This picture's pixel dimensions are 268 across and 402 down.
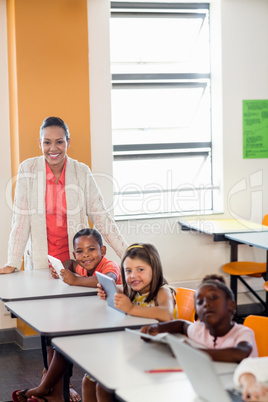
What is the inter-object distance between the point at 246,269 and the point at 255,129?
1.29m

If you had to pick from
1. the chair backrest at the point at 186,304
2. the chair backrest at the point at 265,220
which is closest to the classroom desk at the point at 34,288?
the chair backrest at the point at 186,304

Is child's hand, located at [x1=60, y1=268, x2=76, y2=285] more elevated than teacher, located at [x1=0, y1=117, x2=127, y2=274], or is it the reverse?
teacher, located at [x1=0, y1=117, x2=127, y2=274]

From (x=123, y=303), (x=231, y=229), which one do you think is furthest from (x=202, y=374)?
(x=231, y=229)

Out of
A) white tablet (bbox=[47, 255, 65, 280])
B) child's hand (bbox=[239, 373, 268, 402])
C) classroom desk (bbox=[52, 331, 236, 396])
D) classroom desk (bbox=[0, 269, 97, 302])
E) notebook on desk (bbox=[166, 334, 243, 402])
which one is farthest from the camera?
white tablet (bbox=[47, 255, 65, 280])

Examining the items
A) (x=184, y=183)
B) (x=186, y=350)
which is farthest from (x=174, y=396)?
(x=184, y=183)

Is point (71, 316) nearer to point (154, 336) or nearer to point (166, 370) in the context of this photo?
point (154, 336)

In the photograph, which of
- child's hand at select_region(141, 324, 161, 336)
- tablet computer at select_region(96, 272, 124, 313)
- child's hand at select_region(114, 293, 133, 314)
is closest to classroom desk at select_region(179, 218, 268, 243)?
tablet computer at select_region(96, 272, 124, 313)

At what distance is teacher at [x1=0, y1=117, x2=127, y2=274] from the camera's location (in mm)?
4016

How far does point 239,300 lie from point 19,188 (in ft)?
8.81

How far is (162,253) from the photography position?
222 inches

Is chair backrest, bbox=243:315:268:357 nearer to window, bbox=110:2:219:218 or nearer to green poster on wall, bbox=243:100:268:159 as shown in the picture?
window, bbox=110:2:219:218

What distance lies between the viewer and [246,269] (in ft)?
18.0

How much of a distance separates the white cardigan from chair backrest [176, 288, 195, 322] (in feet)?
2.44

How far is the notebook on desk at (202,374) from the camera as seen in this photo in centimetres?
176
